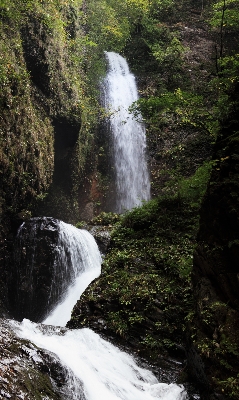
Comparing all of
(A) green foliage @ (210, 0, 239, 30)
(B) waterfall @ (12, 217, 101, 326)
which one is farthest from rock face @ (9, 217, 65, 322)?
(A) green foliage @ (210, 0, 239, 30)

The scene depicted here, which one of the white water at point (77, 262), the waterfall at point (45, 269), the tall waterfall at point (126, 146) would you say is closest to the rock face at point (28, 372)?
the white water at point (77, 262)

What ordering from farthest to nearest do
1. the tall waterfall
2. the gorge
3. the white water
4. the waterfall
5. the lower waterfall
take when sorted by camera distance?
1. the tall waterfall
2. the waterfall
3. the white water
4. the gorge
5. the lower waterfall

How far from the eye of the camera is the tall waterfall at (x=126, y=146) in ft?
64.1

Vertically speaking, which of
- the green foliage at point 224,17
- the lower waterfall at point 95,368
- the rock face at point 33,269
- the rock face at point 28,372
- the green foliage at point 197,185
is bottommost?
the rock face at point 33,269

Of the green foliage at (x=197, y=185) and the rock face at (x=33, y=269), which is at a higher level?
the green foliage at (x=197, y=185)

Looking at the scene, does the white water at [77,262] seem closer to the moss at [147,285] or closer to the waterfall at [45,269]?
the waterfall at [45,269]

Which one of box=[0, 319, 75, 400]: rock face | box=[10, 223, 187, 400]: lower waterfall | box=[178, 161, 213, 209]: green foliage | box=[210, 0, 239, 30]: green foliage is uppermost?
box=[210, 0, 239, 30]: green foliage

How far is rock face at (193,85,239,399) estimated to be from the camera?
5.44 meters

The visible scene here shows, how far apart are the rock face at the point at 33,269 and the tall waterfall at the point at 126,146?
6.67 m

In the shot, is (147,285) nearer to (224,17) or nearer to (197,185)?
(197,185)

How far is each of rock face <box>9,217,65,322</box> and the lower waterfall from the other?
462 cm

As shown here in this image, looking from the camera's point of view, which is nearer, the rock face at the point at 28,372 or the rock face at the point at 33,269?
the rock face at the point at 28,372

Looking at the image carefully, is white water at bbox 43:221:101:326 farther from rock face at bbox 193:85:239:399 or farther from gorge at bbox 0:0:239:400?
rock face at bbox 193:85:239:399

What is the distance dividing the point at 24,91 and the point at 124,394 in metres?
9.90
